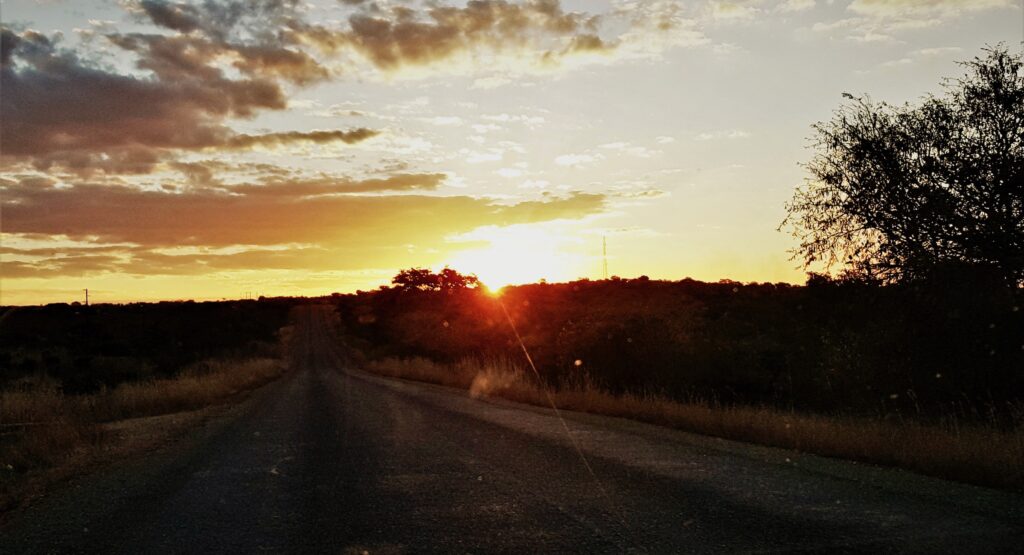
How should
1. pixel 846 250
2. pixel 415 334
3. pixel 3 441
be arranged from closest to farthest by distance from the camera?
pixel 3 441
pixel 846 250
pixel 415 334

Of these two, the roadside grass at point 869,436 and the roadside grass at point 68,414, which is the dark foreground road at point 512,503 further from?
the roadside grass at point 68,414

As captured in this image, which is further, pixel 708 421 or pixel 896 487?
pixel 708 421

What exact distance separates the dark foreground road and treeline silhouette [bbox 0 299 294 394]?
23629mm

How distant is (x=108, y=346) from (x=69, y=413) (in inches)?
1704

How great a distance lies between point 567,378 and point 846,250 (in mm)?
10151

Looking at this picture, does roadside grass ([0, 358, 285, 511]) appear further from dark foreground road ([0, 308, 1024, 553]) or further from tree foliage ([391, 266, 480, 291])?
tree foliage ([391, 266, 480, 291])

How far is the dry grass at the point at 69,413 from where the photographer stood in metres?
12.3

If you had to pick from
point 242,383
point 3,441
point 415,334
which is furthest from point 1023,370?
point 415,334

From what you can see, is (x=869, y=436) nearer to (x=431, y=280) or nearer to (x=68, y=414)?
(x=68, y=414)

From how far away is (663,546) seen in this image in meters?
5.67

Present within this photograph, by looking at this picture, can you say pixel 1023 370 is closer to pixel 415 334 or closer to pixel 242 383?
pixel 242 383

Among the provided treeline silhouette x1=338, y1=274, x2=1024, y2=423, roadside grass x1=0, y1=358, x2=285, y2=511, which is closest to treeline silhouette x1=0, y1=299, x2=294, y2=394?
roadside grass x1=0, y1=358, x2=285, y2=511

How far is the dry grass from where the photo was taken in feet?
40.3

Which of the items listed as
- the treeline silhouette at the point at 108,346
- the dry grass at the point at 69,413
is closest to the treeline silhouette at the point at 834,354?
the dry grass at the point at 69,413
